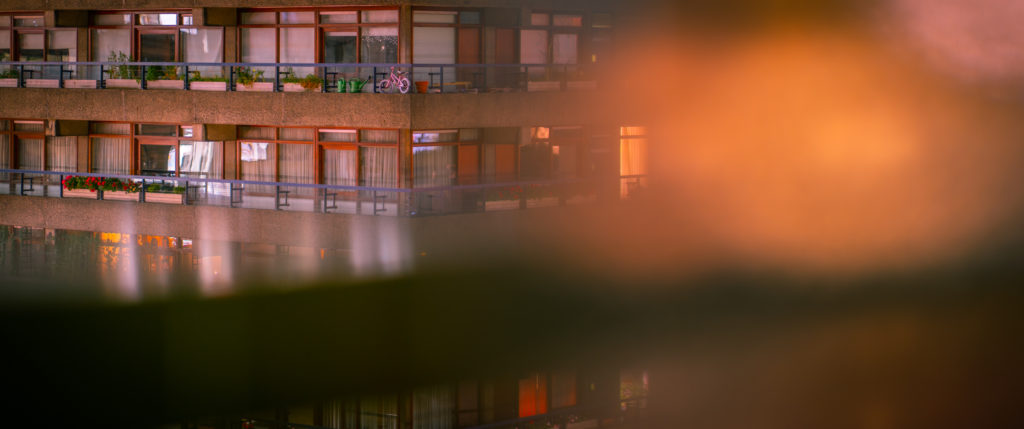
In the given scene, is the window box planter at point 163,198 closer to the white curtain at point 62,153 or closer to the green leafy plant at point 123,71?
the white curtain at point 62,153

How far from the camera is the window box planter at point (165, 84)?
34000mm

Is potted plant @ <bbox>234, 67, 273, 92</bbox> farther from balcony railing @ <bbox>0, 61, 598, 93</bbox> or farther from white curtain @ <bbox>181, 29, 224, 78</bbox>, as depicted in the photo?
white curtain @ <bbox>181, 29, 224, 78</bbox>

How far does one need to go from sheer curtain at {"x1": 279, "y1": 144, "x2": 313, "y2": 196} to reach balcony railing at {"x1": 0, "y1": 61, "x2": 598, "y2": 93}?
1.60 metres

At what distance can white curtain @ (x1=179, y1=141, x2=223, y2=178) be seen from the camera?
34469mm

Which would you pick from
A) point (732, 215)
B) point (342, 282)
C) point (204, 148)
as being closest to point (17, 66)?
point (204, 148)

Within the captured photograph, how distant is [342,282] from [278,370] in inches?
324

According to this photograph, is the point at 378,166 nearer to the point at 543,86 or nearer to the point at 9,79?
the point at 543,86

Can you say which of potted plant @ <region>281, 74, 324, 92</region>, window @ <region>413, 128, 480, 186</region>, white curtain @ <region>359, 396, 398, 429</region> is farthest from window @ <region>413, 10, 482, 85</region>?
white curtain @ <region>359, 396, 398, 429</region>

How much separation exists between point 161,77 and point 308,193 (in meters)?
5.22

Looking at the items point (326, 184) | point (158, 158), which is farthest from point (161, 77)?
point (326, 184)

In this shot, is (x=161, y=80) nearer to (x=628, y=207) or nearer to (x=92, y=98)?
(x=92, y=98)

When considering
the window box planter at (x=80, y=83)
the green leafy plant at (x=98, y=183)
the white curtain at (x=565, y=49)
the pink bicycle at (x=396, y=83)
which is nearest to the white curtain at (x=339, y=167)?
the pink bicycle at (x=396, y=83)

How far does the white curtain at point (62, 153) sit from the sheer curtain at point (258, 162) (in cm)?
515

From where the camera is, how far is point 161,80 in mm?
34188
